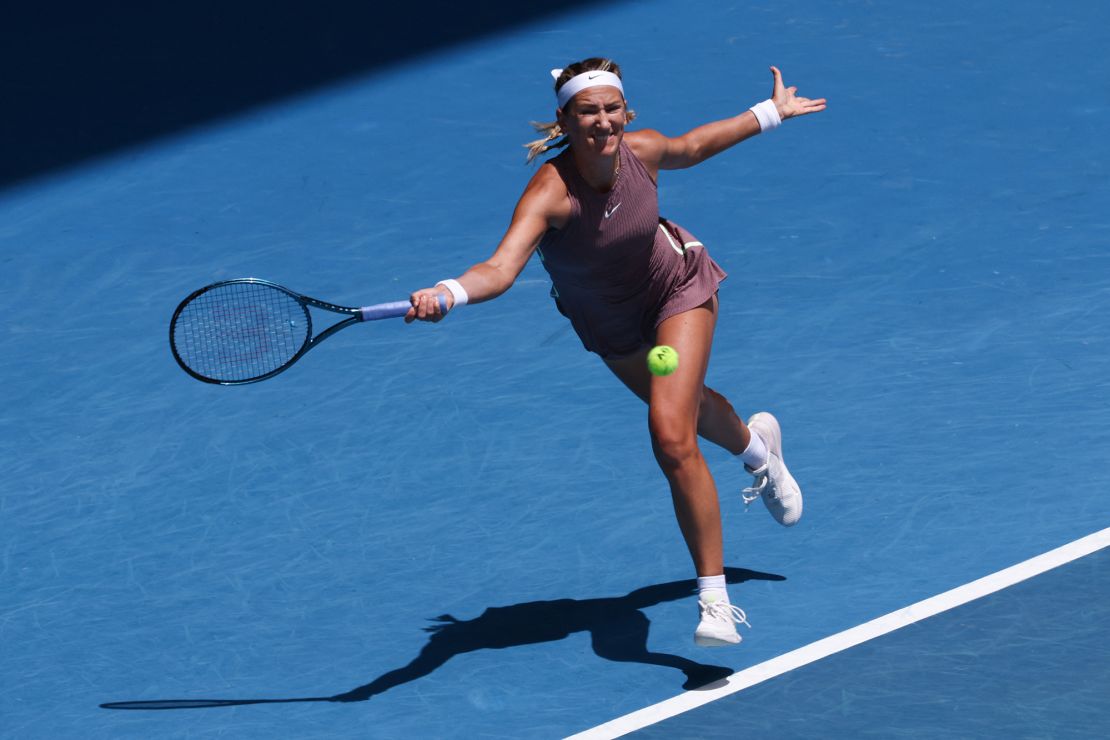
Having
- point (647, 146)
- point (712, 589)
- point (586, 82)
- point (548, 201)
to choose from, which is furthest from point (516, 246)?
point (712, 589)

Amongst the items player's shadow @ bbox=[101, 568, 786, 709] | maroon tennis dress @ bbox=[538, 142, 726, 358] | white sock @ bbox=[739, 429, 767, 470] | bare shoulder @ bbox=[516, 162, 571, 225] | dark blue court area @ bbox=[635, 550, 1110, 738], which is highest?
bare shoulder @ bbox=[516, 162, 571, 225]

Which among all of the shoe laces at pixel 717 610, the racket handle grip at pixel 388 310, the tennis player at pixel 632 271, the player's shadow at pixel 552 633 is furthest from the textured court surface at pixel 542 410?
the racket handle grip at pixel 388 310

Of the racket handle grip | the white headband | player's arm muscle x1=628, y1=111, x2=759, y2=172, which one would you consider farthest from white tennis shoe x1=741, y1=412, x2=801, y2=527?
the racket handle grip

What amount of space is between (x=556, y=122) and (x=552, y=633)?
1.67m

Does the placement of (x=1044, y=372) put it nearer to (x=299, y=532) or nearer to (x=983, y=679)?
(x=983, y=679)

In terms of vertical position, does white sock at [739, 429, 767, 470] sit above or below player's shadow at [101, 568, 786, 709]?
above

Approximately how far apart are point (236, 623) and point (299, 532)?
1.92ft

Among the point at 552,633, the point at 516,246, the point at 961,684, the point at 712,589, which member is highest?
the point at 516,246

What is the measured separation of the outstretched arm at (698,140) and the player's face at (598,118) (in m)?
0.28

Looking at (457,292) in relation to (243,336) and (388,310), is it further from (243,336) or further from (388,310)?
(243,336)

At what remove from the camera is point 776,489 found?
6109 millimetres

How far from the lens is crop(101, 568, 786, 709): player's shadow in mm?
5559

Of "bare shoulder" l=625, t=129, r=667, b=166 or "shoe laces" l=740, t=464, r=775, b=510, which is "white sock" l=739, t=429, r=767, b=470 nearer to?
"shoe laces" l=740, t=464, r=775, b=510

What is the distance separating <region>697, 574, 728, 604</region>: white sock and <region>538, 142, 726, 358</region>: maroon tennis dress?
2.71 ft
